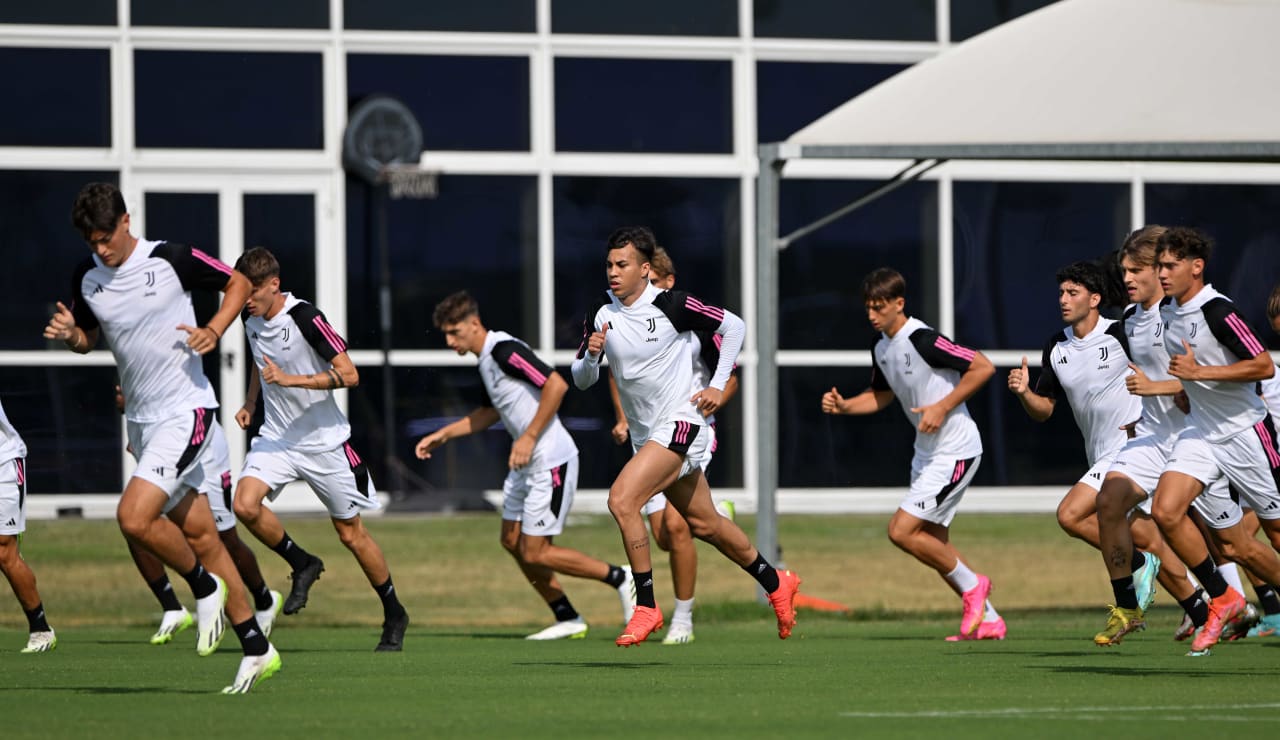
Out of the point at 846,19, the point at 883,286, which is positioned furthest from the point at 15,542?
the point at 846,19

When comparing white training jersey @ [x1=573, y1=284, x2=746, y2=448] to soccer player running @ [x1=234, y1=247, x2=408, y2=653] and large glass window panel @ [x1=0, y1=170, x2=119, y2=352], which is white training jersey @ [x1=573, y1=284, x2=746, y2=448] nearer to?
soccer player running @ [x1=234, y1=247, x2=408, y2=653]

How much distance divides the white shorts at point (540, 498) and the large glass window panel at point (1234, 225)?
423 inches

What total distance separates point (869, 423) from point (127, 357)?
522 inches

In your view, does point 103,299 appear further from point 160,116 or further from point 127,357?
point 160,116

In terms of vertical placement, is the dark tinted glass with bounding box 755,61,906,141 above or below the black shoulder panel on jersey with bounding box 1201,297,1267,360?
above

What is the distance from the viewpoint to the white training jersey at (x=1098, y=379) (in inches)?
485

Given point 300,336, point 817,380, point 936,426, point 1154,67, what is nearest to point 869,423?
point 817,380

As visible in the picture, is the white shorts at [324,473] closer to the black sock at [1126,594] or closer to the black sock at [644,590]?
the black sock at [644,590]

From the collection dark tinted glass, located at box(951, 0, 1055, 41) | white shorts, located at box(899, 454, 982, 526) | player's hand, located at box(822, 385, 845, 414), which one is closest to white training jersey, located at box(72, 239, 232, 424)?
player's hand, located at box(822, 385, 845, 414)

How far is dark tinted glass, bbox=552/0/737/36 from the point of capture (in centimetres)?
2097

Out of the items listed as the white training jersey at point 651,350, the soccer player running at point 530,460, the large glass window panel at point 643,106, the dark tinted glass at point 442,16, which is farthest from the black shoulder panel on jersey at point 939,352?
the dark tinted glass at point 442,16

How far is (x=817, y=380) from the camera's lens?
21312 mm

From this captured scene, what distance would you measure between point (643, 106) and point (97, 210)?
41.6ft

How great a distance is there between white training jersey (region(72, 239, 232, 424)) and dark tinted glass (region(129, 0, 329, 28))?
11.7 m
